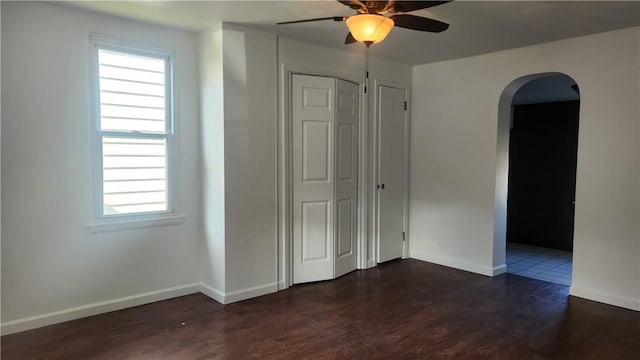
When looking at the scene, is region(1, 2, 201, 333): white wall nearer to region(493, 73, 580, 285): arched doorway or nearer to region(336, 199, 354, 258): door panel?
region(336, 199, 354, 258): door panel

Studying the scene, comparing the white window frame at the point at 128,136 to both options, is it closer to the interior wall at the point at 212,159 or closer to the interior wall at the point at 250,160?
the interior wall at the point at 212,159

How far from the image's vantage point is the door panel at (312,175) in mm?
4152

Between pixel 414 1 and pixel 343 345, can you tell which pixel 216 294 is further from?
pixel 414 1

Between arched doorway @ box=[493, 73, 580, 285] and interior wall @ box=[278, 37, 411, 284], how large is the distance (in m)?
1.76

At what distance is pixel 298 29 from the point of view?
12.3 ft

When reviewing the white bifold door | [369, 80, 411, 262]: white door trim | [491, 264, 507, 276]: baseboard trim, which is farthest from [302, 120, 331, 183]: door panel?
[491, 264, 507, 276]: baseboard trim

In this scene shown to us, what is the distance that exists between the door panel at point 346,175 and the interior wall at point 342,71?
0.16 m

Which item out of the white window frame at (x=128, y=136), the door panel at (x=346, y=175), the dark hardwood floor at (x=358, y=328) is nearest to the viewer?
the dark hardwood floor at (x=358, y=328)

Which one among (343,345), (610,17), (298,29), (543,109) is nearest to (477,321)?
(343,345)

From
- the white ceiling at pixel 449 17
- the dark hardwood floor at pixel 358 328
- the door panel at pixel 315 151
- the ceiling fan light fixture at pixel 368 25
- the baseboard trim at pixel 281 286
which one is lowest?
the dark hardwood floor at pixel 358 328

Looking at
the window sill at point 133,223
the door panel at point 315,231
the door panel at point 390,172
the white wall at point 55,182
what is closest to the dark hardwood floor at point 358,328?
the white wall at point 55,182

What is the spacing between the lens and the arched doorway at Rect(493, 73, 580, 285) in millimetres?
5785

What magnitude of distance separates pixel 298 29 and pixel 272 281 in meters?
2.25

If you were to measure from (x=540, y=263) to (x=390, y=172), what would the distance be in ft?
6.94
